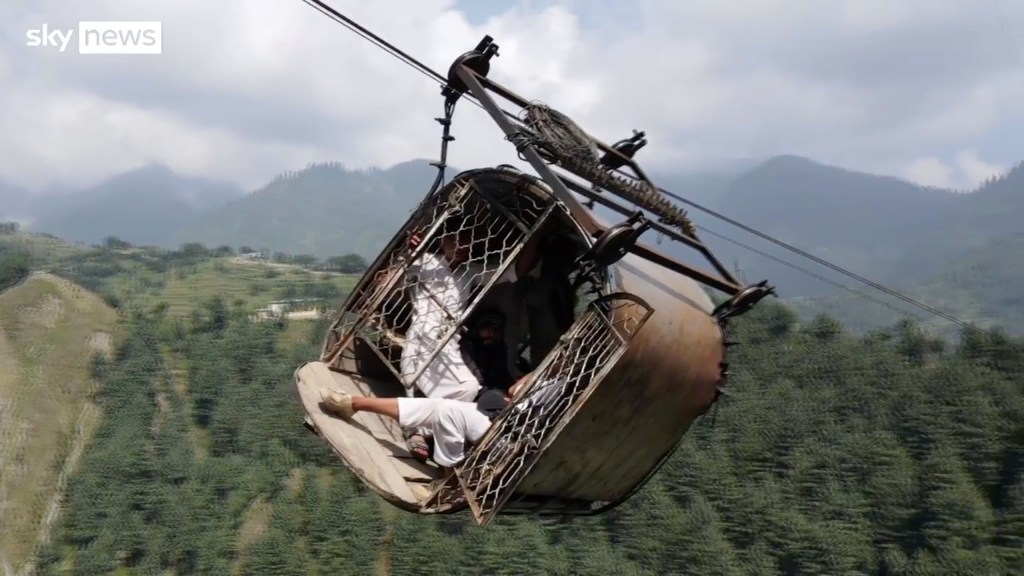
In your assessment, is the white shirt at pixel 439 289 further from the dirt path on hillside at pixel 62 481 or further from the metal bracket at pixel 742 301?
the dirt path on hillside at pixel 62 481

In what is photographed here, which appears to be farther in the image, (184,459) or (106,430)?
(106,430)

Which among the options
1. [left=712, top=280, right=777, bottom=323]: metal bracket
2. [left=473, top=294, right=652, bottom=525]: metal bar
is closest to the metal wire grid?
[left=473, top=294, right=652, bottom=525]: metal bar

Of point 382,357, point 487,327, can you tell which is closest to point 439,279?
point 487,327

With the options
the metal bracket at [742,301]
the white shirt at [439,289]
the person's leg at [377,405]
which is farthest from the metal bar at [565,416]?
the white shirt at [439,289]

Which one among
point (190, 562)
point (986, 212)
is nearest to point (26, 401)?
point (190, 562)

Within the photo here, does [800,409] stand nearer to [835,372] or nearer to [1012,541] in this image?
[835,372]
